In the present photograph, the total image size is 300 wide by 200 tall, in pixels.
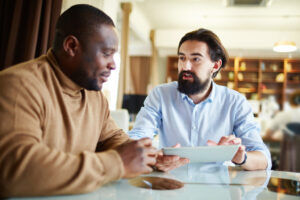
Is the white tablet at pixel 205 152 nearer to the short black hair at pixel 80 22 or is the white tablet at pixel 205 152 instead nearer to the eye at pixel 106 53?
the eye at pixel 106 53

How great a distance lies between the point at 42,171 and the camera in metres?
0.67

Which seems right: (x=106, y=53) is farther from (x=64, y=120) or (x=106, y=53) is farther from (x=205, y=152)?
(x=205, y=152)

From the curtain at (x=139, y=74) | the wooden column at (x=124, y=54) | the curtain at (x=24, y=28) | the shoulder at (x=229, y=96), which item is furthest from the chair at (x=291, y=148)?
the curtain at (x=139, y=74)

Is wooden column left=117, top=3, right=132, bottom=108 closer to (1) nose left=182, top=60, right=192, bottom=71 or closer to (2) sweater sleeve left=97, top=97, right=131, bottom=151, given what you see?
(1) nose left=182, top=60, right=192, bottom=71

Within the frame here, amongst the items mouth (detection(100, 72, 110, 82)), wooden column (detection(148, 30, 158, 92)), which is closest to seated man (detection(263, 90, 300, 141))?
mouth (detection(100, 72, 110, 82))

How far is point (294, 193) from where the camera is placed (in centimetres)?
93

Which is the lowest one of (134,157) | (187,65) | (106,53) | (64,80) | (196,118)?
(134,157)

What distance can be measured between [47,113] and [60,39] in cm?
27

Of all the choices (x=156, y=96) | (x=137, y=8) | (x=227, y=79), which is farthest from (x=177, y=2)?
(x=156, y=96)

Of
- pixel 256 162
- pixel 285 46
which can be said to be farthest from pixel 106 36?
pixel 285 46

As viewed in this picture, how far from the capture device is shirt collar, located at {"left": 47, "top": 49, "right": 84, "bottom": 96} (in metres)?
0.92

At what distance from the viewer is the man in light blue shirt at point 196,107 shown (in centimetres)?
170

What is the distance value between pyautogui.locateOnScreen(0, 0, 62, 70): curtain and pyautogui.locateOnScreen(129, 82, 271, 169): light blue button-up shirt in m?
0.87

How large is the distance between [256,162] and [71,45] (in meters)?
1.01
